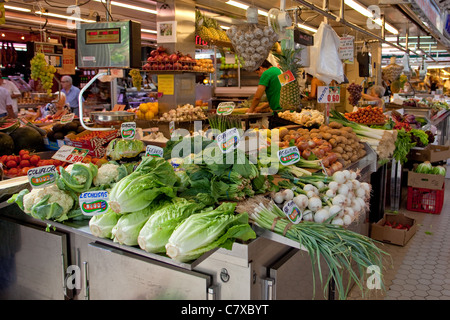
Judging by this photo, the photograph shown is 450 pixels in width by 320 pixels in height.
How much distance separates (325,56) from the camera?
443cm

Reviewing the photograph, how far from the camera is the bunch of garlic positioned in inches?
146

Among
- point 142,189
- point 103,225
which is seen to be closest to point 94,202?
point 103,225

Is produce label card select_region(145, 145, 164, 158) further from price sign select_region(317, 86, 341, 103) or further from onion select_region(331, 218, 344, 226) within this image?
price sign select_region(317, 86, 341, 103)

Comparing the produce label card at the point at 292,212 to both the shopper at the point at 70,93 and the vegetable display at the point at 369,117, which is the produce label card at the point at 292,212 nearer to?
the vegetable display at the point at 369,117

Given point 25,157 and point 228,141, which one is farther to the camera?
point 25,157

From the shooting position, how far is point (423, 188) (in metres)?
5.70

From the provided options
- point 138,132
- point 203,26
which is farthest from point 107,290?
point 203,26

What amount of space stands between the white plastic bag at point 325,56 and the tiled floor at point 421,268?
76.1 inches

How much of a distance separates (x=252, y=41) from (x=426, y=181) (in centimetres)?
331

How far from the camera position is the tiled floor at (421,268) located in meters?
3.50

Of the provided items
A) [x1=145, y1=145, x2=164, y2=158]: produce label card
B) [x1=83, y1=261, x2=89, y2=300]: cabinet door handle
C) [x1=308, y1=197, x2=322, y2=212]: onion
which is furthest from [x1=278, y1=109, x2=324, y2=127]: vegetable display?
[x1=83, y1=261, x2=89, y2=300]: cabinet door handle

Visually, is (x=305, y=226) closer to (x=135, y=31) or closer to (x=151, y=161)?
(x=151, y=161)

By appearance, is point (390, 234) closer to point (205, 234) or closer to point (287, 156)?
point (287, 156)

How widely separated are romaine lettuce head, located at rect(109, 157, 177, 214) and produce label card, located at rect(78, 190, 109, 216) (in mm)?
75
